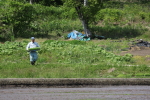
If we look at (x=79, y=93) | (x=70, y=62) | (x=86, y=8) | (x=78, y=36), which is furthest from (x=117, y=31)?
(x=79, y=93)

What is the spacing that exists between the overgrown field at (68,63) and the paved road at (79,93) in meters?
1.71

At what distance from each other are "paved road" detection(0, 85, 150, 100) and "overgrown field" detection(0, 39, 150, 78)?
1713mm

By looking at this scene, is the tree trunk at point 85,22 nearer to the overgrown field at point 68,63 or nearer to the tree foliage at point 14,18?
the tree foliage at point 14,18

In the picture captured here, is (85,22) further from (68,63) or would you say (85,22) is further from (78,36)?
(68,63)

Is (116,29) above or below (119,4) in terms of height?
below

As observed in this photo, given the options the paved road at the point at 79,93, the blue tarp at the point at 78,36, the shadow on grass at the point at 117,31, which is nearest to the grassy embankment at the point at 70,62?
the shadow on grass at the point at 117,31

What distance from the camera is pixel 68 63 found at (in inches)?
542

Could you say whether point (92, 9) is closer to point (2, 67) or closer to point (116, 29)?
point (116, 29)

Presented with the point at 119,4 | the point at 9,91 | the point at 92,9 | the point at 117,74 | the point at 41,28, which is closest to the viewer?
the point at 9,91

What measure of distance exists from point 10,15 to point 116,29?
9.82 metres

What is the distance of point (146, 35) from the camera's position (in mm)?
25500

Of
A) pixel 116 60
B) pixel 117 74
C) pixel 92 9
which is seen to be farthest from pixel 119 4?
pixel 117 74

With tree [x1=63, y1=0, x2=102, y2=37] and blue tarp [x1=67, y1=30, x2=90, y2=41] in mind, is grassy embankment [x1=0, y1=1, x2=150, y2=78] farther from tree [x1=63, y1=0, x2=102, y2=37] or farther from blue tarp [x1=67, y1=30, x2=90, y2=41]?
blue tarp [x1=67, y1=30, x2=90, y2=41]

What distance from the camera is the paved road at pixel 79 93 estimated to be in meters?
7.88
